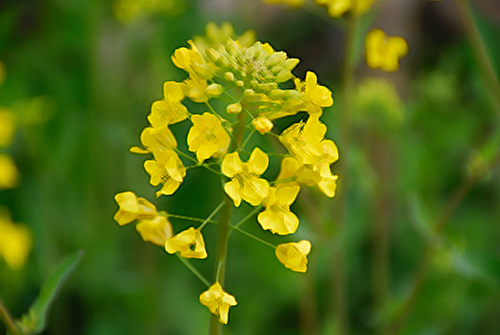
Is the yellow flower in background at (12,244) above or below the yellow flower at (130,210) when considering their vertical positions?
below

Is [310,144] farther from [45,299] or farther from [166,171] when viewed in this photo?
[45,299]

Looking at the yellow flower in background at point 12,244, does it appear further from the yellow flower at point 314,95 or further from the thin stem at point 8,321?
the yellow flower at point 314,95

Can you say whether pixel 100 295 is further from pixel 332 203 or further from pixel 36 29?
pixel 36 29

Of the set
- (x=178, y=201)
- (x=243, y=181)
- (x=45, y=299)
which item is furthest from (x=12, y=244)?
(x=243, y=181)

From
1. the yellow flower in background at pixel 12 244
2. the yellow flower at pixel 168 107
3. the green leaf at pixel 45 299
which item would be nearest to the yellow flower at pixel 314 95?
the yellow flower at pixel 168 107

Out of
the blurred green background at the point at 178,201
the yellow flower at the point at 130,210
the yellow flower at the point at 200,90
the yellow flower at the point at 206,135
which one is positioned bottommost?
the blurred green background at the point at 178,201

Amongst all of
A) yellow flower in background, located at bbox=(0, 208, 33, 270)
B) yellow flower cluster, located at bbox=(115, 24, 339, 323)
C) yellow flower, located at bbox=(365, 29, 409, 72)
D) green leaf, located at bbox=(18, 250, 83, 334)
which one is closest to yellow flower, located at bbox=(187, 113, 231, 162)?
yellow flower cluster, located at bbox=(115, 24, 339, 323)
